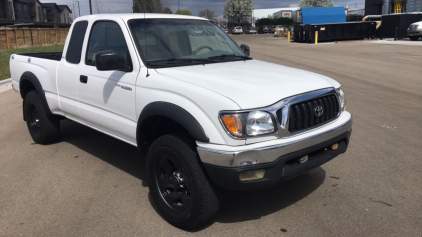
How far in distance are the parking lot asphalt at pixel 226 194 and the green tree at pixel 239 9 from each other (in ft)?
334

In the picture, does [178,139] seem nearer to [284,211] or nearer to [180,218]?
[180,218]

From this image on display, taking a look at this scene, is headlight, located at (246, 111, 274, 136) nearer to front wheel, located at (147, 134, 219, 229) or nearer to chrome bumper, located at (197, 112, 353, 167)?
chrome bumper, located at (197, 112, 353, 167)

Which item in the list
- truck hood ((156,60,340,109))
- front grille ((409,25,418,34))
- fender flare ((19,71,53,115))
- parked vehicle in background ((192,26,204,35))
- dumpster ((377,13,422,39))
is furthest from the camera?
dumpster ((377,13,422,39))

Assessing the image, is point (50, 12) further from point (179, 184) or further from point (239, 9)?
point (179, 184)

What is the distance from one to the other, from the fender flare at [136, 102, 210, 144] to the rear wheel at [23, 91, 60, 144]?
262 centimetres

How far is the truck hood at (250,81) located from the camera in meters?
3.30

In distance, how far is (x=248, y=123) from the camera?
3.21 metres

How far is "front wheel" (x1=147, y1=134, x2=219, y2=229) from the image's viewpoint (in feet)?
11.0

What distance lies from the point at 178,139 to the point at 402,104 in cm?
644

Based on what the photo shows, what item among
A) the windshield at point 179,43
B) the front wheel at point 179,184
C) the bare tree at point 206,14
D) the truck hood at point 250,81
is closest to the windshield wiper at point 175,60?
the windshield at point 179,43

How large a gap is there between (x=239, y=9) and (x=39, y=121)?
105150 mm

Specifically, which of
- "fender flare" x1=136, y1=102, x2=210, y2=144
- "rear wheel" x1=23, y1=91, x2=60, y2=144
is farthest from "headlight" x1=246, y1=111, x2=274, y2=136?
"rear wheel" x1=23, y1=91, x2=60, y2=144

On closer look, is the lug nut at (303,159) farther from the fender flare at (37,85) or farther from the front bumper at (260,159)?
the fender flare at (37,85)

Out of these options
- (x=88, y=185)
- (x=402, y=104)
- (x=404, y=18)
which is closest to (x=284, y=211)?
(x=88, y=185)
